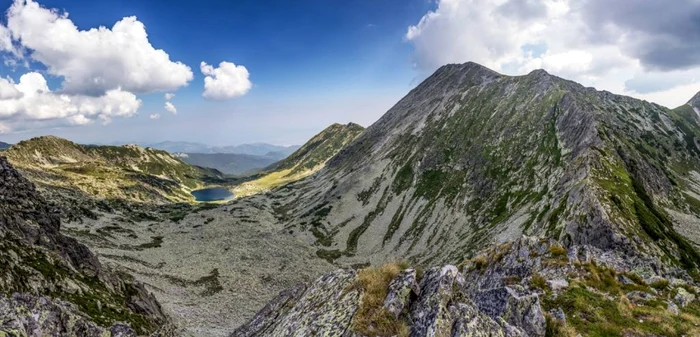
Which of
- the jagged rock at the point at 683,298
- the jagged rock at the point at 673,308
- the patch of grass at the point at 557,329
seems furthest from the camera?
the jagged rock at the point at 683,298

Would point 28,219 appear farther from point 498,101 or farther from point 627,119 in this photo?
point 627,119

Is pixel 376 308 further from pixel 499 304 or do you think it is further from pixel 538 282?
pixel 538 282

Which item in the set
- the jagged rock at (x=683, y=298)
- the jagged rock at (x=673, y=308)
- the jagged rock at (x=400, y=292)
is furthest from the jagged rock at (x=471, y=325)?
the jagged rock at (x=683, y=298)

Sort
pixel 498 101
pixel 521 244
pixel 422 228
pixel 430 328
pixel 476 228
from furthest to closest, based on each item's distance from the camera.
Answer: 1. pixel 498 101
2. pixel 422 228
3. pixel 476 228
4. pixel 521 244
5. pixel 430 328

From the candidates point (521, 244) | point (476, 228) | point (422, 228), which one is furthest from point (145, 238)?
point (521, 244)

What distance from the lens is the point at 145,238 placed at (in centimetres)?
12725

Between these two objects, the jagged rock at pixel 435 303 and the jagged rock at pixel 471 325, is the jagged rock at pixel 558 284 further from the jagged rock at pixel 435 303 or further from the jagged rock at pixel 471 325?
the jagged rock at pixel 435 303

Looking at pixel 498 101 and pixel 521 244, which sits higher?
pixel 498 101

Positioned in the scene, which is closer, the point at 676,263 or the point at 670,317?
the point at 670,317

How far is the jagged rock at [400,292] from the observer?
597 inches

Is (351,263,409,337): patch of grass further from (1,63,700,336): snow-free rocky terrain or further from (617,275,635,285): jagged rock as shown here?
(617,275,635,285): jagged rock

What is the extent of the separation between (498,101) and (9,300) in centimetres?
18930

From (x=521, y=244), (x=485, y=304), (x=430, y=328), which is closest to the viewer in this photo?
(x=430, y=328)

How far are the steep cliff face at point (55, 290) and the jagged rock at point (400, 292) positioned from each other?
24.0 meters
